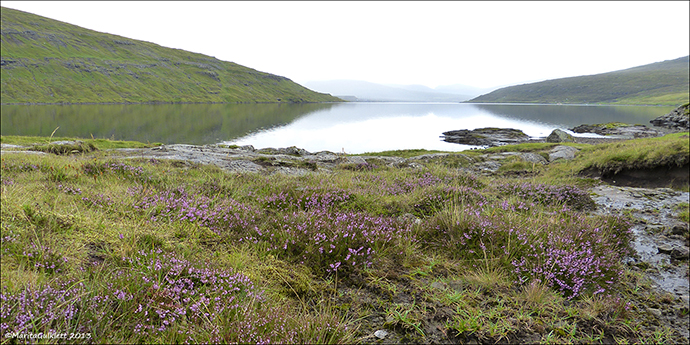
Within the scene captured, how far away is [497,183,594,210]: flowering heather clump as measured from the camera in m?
7.49

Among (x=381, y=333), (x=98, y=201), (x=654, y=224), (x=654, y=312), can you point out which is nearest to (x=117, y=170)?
(x=98, y=201)

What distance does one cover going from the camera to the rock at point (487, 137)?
5150cm

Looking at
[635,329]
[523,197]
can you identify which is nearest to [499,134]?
→ [523,197]

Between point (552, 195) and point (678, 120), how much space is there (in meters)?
89.6

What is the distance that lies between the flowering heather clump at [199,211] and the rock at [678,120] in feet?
276

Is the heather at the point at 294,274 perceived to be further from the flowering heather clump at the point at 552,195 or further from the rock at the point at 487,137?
the rock at the point at 487,137

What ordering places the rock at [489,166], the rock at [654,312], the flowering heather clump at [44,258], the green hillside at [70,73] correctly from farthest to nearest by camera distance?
1. the green hillside at [70,73]
2. the rock at [489,166]
3. the rock at [654,312]
4. the flowering heather clump at [44,258]

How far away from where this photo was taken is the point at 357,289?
3.33m

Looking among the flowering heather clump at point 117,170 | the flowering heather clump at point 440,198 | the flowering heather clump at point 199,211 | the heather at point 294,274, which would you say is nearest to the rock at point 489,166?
the flowering heather clump at point 440,198

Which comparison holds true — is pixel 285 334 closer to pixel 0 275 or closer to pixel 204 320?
pixel 204 320

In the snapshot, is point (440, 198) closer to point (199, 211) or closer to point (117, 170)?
point (199, 211)

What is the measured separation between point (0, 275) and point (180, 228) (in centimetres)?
183

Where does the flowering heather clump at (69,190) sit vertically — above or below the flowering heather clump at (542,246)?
above

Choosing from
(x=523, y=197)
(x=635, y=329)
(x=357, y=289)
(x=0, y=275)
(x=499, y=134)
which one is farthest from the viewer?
(x=499, y=134)
